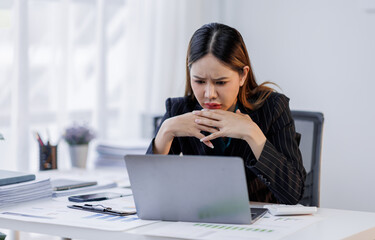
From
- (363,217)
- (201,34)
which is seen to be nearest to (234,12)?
(201,34)

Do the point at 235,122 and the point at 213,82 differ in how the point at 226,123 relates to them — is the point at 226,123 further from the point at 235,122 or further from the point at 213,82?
the point at 213,82

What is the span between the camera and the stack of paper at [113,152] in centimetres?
242

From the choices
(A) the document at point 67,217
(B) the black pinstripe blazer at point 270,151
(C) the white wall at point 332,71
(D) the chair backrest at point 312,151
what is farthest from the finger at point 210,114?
(C) the white wall at point 332,71

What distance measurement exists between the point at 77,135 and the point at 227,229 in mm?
1277

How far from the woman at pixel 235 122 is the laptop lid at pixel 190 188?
30 cm

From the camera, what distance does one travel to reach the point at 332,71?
3197 mm

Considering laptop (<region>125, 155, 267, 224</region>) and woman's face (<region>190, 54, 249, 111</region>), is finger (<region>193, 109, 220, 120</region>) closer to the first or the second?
woman's face (<region>190, 54, 249, 111</region>)

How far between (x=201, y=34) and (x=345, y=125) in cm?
159

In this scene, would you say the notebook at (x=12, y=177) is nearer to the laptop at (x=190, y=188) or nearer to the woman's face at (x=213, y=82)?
the laptop at (x=190, y=188)

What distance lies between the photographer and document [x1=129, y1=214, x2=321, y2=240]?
1.23 m

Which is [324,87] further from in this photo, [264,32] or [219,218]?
[219,218]

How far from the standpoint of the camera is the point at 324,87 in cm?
323

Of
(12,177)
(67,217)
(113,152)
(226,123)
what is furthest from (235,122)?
(113,152)

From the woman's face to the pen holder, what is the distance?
Answer: 78cm
